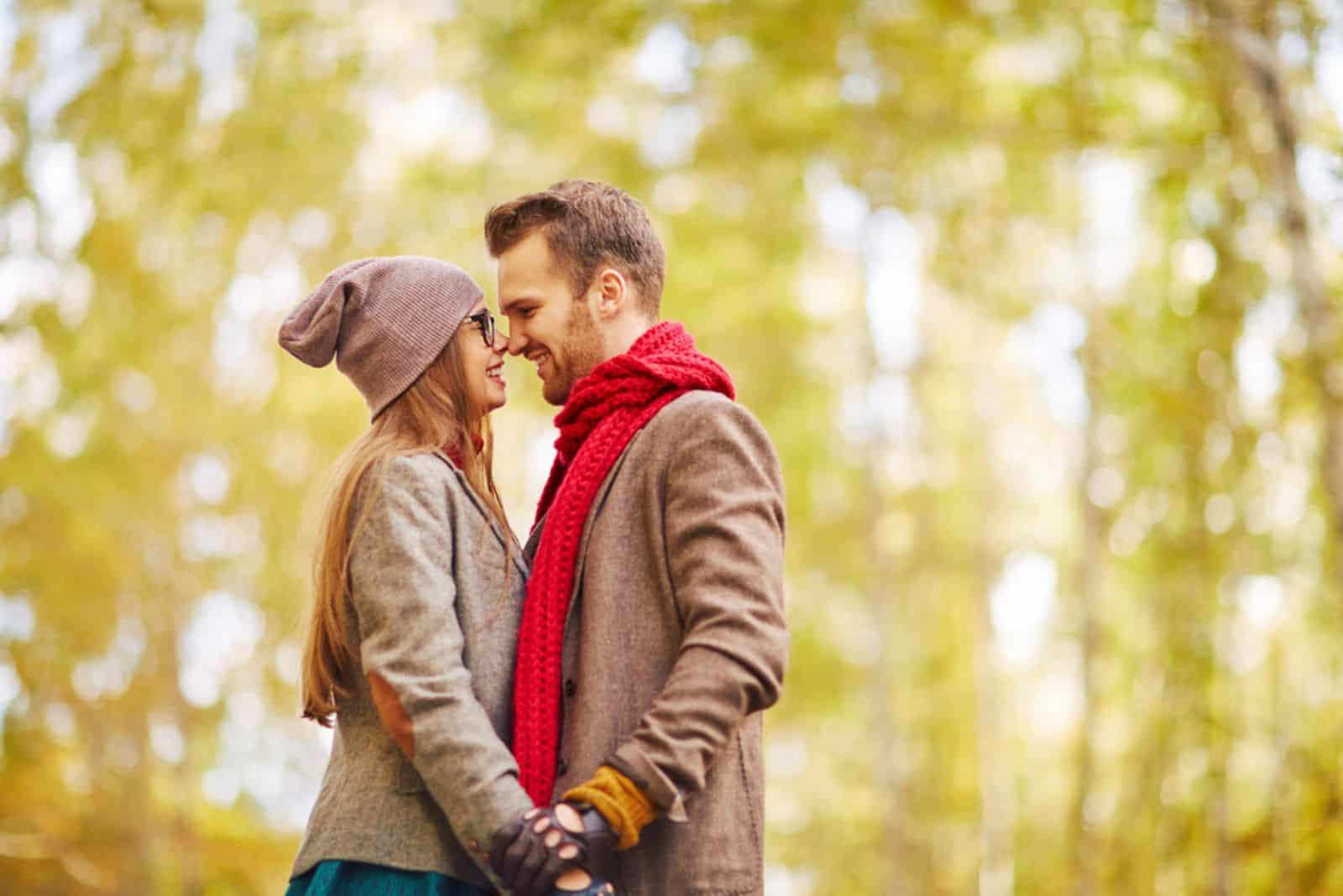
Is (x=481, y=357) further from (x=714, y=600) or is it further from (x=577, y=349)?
(x=714, y=600)

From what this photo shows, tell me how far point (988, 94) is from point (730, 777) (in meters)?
7.30

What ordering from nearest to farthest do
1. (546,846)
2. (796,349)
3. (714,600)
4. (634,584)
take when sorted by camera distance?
(546,846), (714,600), (634,584), (796,349)

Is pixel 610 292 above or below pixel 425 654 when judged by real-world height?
above

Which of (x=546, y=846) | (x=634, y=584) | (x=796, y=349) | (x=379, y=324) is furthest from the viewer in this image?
(x=796, y=349)

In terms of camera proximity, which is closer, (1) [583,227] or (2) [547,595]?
(2) [547,595]

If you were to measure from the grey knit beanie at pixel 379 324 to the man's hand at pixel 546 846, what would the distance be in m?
0.78

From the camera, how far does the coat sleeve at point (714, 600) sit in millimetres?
1930

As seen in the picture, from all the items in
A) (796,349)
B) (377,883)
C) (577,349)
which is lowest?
(377,883)

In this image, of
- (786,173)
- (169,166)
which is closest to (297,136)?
(169,166)

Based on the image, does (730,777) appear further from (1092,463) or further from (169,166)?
(169,166)

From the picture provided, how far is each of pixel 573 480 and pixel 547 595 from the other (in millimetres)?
194

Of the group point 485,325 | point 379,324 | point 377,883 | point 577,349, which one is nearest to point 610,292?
point 577,349

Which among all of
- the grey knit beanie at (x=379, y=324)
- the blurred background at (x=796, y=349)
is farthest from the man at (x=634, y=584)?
the blurred background at (x=796, y=349)

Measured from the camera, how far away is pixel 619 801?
1899 mm
